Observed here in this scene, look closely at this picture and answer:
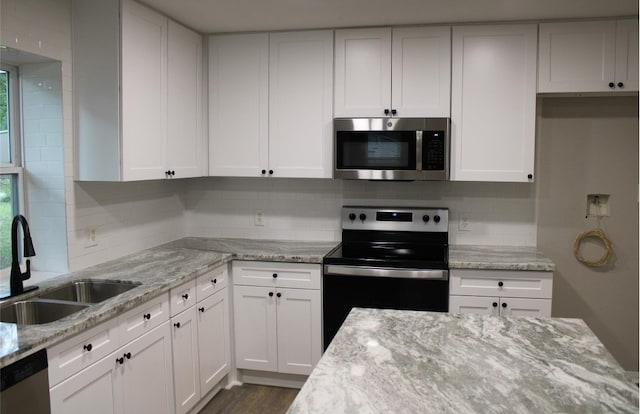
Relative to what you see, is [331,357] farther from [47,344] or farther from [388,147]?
[388,147]

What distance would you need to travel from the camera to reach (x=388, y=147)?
333 cm

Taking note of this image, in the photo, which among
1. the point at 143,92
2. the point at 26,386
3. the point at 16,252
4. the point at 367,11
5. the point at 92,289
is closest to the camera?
the point at 26,386

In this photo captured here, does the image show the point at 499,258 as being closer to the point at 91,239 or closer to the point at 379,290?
the point at 379,290

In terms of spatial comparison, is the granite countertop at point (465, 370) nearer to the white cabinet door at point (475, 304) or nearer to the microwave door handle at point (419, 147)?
the white cabinet door at point (475, 304)

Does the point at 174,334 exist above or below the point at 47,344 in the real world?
below

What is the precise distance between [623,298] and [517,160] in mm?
1296

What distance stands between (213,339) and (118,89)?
1568 mm

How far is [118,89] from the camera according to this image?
265 cm

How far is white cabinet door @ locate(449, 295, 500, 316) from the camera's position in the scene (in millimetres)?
3070

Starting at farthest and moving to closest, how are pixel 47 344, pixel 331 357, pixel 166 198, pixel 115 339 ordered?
pixel 166 198 → pixel 115 339 → pixel 47 344 → pixel 331 357

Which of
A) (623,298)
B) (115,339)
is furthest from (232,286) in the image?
(623,298)

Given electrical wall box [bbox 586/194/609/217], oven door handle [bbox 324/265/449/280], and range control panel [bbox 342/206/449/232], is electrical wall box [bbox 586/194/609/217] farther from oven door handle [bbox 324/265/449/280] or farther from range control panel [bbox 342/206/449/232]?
oven door handle [bbox 324/265/449/280]

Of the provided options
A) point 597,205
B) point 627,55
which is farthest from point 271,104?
point 597,205

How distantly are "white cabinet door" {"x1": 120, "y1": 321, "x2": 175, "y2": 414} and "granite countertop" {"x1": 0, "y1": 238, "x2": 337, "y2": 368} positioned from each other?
0.73ft
